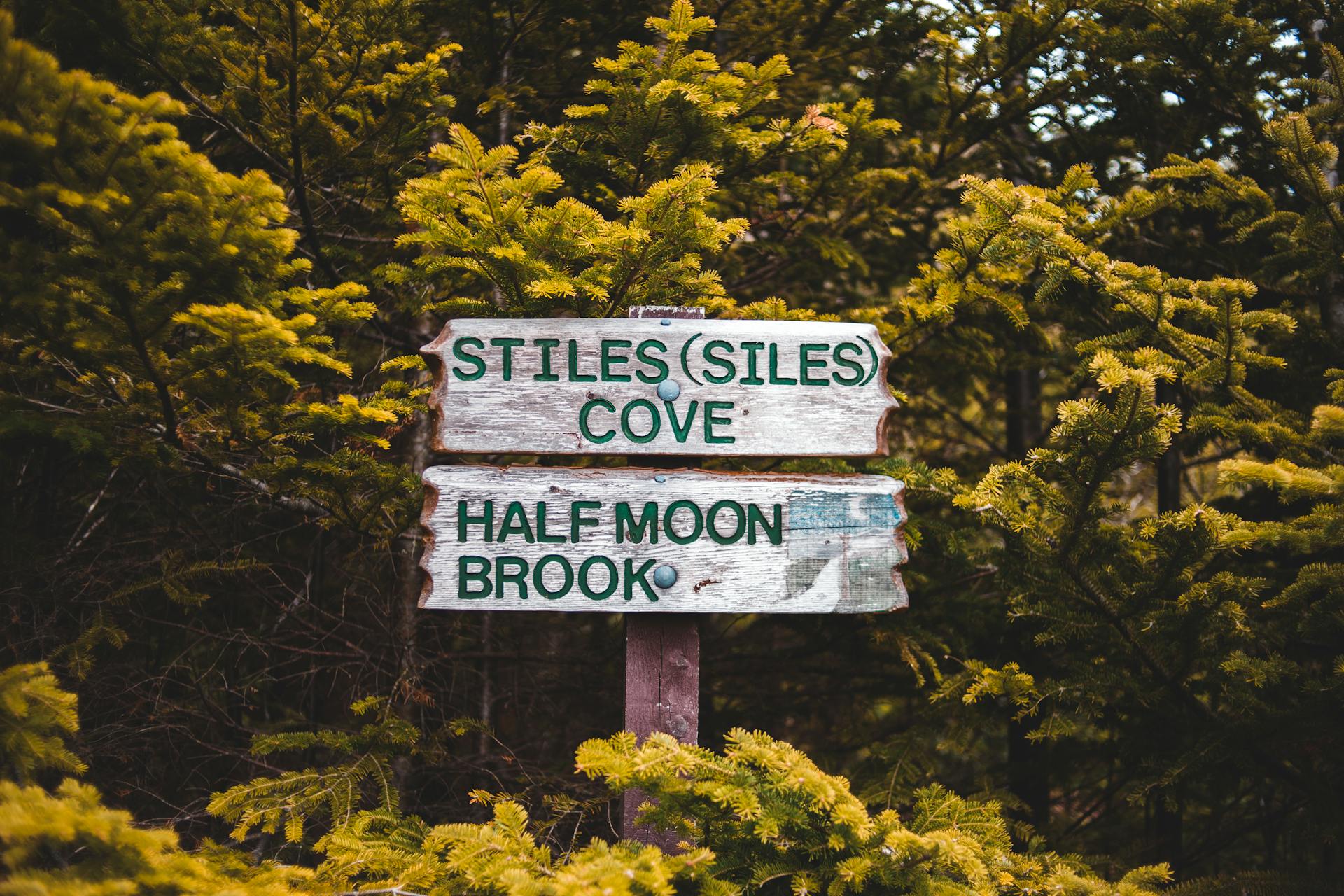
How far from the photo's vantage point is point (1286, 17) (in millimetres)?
4047

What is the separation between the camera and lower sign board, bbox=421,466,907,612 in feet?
8.28

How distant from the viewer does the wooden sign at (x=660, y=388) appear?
103 inches

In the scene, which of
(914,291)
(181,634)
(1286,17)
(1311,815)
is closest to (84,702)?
(181,634)

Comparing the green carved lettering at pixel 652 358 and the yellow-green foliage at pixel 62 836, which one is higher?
the green carved lettering at pixel 652 358

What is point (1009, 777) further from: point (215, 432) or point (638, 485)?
point (215, 432)

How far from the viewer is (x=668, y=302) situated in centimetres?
302

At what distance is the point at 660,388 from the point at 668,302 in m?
0.52

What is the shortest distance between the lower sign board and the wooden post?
15 cm

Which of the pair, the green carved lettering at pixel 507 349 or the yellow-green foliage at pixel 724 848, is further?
the green carved lettering at pixel 507 349

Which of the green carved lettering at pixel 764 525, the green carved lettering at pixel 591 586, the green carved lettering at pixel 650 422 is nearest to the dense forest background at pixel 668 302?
the green carved lettering at pixel 650 422

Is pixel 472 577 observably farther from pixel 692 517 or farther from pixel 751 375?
pixel 751 375

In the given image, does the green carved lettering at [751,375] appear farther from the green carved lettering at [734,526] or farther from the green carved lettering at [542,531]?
the green carved lettering at [542,531]

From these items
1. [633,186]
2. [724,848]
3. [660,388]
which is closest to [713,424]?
[660,388]

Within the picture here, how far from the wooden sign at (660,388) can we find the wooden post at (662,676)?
1.94ft
